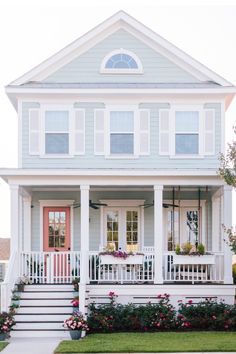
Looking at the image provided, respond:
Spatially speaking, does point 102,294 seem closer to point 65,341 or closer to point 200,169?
point 65,341

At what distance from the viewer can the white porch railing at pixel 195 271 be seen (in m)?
18.3

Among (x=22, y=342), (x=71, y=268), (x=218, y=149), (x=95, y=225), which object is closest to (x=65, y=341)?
(x=22, y=342)

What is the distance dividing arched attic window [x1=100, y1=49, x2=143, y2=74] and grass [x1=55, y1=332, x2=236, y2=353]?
8.44m

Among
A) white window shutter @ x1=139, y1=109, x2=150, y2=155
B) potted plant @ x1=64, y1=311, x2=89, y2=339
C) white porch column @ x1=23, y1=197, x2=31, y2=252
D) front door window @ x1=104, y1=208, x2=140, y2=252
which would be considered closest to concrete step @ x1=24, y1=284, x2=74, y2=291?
potted plant @ x1=64, y1=311, x2=89, y2=339

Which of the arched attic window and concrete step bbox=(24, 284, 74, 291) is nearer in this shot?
concrete step bbox=(24, 284, 74, 291)

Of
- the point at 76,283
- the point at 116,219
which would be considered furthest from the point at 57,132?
the point at 76,283

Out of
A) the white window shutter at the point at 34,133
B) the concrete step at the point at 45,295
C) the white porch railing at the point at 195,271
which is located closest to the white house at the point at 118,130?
the white window shutter at the point at 34,133

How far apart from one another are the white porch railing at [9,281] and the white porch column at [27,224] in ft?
7.71

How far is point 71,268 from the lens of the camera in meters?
19.3

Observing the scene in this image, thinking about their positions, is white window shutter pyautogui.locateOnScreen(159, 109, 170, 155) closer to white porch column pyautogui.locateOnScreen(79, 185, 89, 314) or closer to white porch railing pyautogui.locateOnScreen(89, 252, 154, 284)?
white porch column pyautogui.locateOnScreen(79, 185, 89, 314)

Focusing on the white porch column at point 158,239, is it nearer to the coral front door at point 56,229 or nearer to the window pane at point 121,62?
the coral front door at point 56,229

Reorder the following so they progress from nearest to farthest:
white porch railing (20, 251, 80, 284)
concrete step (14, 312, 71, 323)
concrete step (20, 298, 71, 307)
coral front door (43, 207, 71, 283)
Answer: concrete step (14, 312, 71, 323) → concrete step (20, 298, 71, 307) → white porch railing (20, 251, 80, 284) → coral front door (43, 207, 71, 283)

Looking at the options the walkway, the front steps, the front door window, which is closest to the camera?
the walkway

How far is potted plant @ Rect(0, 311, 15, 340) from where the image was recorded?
15727 millimetres
